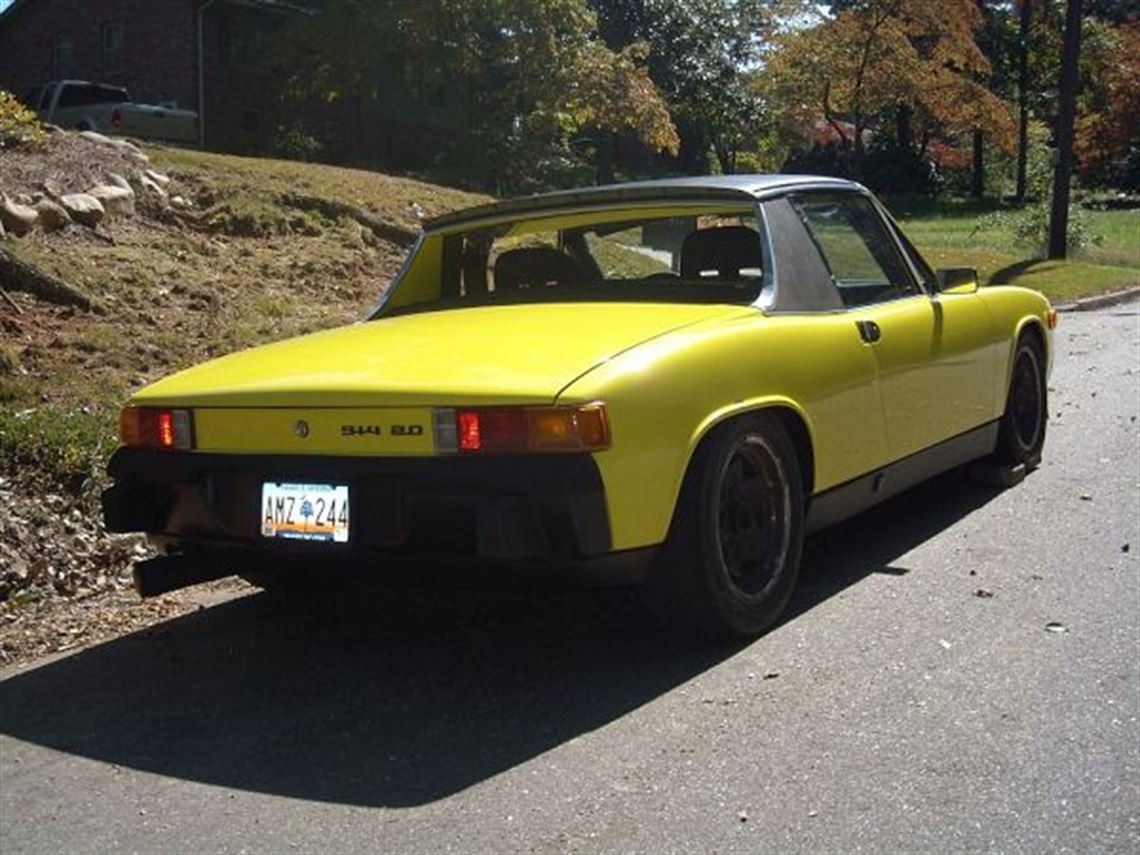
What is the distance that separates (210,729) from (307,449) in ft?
2.79

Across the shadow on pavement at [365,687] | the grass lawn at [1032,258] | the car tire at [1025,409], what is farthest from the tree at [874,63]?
the shadow on pavement at [365,687]

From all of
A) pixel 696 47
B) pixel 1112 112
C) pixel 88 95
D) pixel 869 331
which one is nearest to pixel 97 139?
pixel 869 331

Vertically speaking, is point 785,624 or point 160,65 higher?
point 160,65

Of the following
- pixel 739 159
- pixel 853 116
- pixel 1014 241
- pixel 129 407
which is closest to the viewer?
pixel 129 407

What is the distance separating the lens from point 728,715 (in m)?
4.09

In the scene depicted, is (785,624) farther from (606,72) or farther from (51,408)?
(606,72)

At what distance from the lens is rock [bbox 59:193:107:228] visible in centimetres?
987

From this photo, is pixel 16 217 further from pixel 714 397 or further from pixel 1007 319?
pixel 714 397

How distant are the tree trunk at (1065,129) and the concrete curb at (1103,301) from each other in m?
2.37

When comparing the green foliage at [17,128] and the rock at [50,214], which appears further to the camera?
the green foliage at [17,128]

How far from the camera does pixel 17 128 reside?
10.9 meters

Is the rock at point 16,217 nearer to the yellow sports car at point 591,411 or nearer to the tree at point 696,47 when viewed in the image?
the yellow sports car at point 591,411

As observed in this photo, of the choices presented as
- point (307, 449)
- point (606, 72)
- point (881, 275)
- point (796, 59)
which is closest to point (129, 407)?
point (307, 449)

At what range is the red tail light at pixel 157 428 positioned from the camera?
456cm
